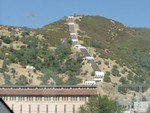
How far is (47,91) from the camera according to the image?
84062 mm

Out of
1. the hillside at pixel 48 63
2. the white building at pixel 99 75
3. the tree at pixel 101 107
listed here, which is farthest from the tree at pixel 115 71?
the tree at pixel 101 107

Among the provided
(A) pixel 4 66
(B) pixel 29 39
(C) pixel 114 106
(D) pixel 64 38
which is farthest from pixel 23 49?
(C) pixel 114 106

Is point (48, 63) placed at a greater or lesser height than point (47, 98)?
greater

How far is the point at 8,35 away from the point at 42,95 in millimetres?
50356

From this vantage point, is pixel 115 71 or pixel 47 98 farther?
pixel 115 71

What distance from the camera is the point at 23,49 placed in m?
125

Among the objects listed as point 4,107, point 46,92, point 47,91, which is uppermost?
point 4,107

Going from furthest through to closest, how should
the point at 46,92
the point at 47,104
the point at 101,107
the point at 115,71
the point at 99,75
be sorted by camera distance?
the point at 115,71 → the point at 99,75 → the point at 46,92 → the point at 47,104 → the point at 101,107

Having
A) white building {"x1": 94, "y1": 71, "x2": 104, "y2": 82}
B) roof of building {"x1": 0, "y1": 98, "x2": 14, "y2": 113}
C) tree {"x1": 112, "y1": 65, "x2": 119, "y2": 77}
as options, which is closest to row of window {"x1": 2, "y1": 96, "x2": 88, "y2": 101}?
white building {"x1": 94, "y1": 71, "x2": 104, "y2": 82}

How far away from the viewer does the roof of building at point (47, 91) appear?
8221 cm

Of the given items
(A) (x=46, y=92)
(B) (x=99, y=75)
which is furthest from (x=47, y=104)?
(B) (x=99, y=75)

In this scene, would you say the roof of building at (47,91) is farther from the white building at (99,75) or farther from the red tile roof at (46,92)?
the white building at (99,75)

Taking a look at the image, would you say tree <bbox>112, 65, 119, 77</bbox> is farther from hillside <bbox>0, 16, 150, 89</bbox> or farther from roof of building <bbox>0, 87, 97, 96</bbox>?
roof of building <bbox>0, 87, 97, 96</bbox>

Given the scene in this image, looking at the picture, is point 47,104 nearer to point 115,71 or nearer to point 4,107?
point 115,71
